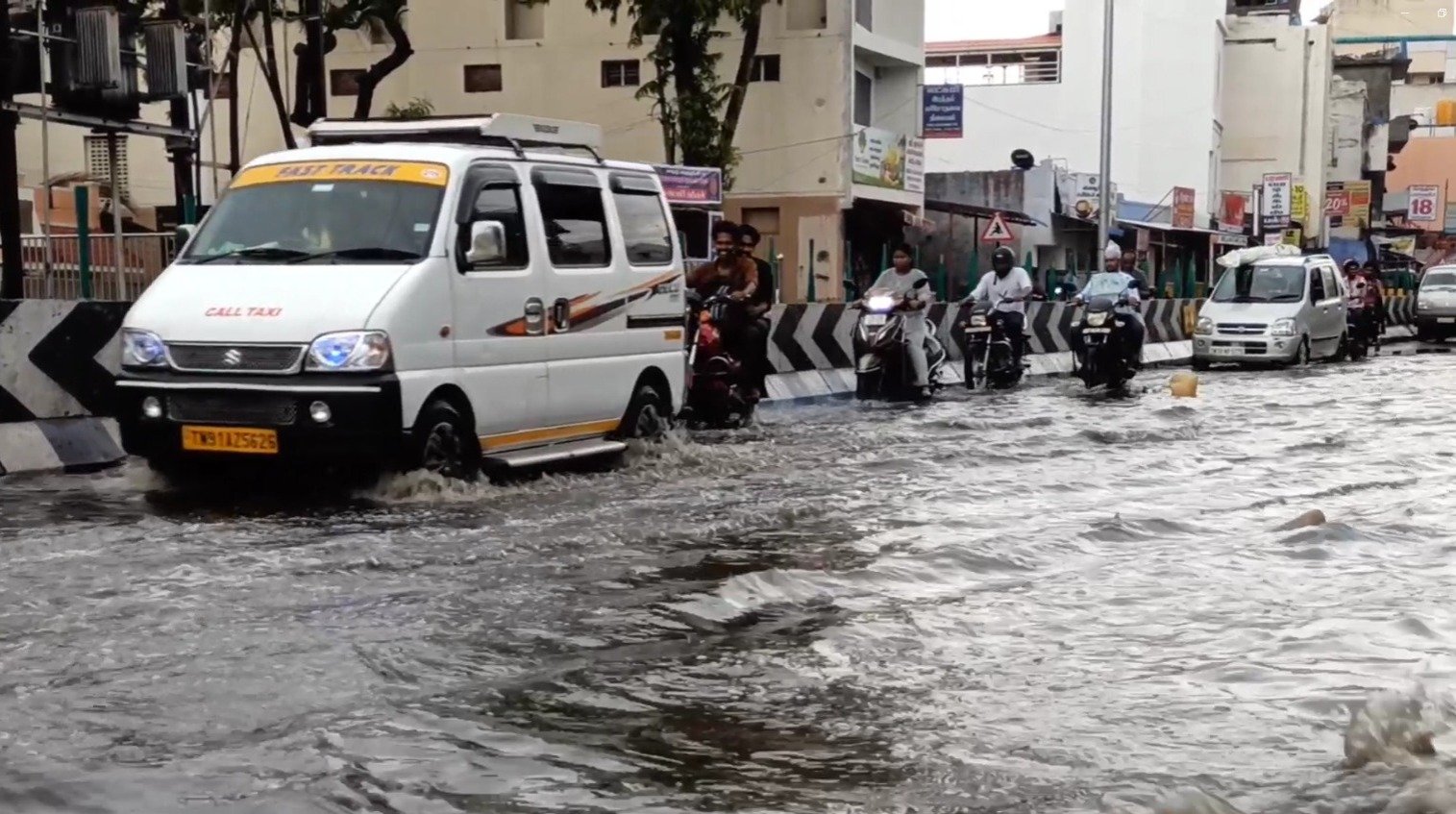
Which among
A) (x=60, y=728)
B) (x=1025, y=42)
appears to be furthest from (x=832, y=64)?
(x=60, y=728)

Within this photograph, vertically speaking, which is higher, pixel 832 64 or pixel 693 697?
pixel 832 64

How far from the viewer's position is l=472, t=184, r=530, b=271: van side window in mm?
9867

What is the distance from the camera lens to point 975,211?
4309 centimetres

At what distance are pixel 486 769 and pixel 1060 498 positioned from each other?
20.0 feet

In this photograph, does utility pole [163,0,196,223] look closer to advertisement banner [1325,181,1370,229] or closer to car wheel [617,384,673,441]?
car wheel [617,384,673,441]

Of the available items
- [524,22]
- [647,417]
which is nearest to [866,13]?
[524,22]

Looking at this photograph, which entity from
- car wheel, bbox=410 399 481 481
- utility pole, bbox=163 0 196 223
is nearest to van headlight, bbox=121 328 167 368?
car wheel, bbox=410 399 481 481

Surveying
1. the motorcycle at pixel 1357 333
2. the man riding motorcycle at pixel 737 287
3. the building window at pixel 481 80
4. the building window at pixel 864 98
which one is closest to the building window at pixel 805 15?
the building window at pixel 864 98

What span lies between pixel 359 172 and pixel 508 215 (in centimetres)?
91

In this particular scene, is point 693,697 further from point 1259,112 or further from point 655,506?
point 1259,112

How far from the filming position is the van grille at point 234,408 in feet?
28.8

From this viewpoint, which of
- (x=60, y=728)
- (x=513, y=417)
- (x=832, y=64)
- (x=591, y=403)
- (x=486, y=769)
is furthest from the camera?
(x=832, y=64)

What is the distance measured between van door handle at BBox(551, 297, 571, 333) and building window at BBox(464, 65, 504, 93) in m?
31.7

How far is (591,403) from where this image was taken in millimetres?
10945
